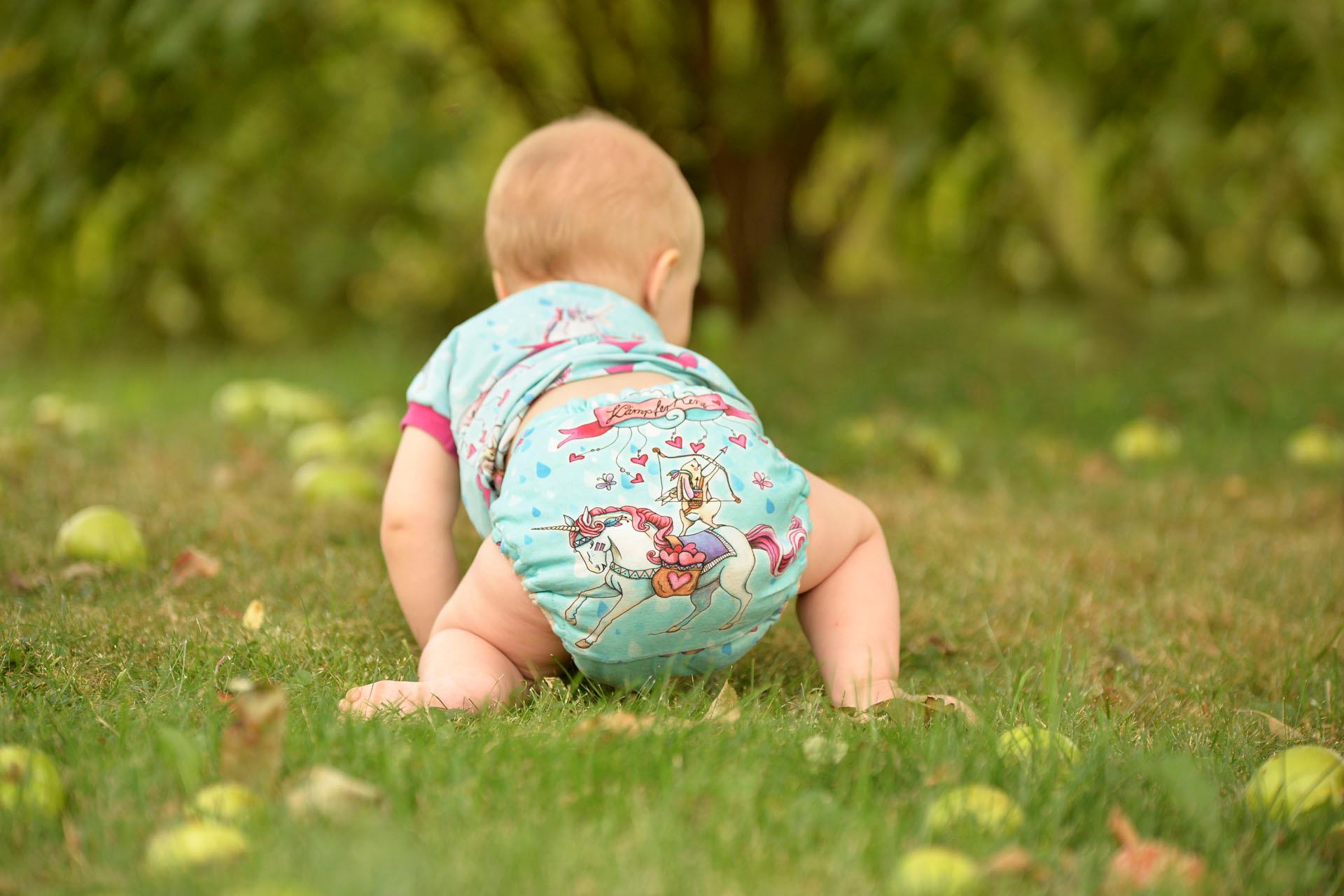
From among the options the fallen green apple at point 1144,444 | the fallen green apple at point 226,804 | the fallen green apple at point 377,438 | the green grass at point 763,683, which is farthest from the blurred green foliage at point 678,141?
the fallen green apple at point 226,804

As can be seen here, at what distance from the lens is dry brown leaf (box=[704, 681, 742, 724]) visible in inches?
63.3

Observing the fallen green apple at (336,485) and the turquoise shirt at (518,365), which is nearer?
the turquoise shirt at (518,365)

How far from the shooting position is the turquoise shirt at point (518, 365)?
1.91 m

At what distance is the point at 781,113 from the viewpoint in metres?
5.21

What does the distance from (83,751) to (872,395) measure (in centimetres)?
353

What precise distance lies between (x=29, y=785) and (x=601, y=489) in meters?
0.76

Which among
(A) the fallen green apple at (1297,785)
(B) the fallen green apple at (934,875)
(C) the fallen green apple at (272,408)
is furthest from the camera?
(C) the fallen green apple at (272,408)

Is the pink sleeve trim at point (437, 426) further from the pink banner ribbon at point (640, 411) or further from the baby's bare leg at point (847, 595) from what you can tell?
the baby's bare leg at point (847, 595)

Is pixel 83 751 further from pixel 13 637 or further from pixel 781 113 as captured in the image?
pixel 781 113

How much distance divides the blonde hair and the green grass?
2.26ft

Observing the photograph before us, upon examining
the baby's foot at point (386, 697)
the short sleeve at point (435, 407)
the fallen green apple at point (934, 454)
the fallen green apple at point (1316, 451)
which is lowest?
the fallen green apple at point (1316, 451)

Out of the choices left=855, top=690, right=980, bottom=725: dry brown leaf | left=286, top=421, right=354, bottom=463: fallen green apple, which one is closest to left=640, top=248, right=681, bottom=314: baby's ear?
left=855, top=690, right=980, bottom=725: dry brown leaf

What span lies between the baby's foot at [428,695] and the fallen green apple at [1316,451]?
9.52ft

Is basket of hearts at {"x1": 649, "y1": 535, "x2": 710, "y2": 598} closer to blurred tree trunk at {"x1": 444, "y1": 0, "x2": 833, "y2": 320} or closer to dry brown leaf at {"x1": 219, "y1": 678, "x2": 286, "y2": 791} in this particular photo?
dry brown leaf at {"x1": 219, "y1": 678, "x2": 286, "y2": 791}
